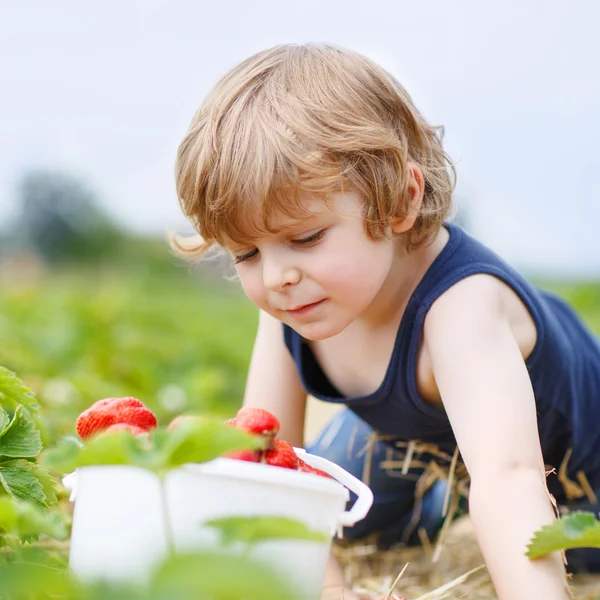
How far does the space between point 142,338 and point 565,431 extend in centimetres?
191

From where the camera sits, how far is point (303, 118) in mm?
1280

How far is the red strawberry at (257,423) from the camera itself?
3.05ft

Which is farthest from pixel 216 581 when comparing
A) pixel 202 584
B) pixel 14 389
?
pixel 14 389

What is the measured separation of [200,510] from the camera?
847 millimetres

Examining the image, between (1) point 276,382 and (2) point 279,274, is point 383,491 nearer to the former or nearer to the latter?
(1) point 276,382

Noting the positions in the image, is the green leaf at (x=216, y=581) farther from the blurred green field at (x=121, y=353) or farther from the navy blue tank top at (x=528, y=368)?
the blurred green field at (x=121, y=353)

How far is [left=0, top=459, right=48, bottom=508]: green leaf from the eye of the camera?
1.02 m

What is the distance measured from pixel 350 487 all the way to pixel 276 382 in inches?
27.6

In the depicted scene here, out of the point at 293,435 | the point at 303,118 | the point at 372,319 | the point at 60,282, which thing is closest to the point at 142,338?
the point at 293,435

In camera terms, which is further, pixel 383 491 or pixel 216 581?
pixel 383 491

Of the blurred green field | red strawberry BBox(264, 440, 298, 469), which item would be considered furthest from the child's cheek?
the blurred green field

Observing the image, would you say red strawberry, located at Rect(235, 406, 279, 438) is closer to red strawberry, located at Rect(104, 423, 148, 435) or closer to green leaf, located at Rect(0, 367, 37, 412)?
red strawberry, located at Rect(104, 423, 148, 435)

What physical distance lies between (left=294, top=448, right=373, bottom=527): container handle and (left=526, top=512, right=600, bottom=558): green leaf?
0.18 m

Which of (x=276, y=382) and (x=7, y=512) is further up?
(x=7, y=512)
